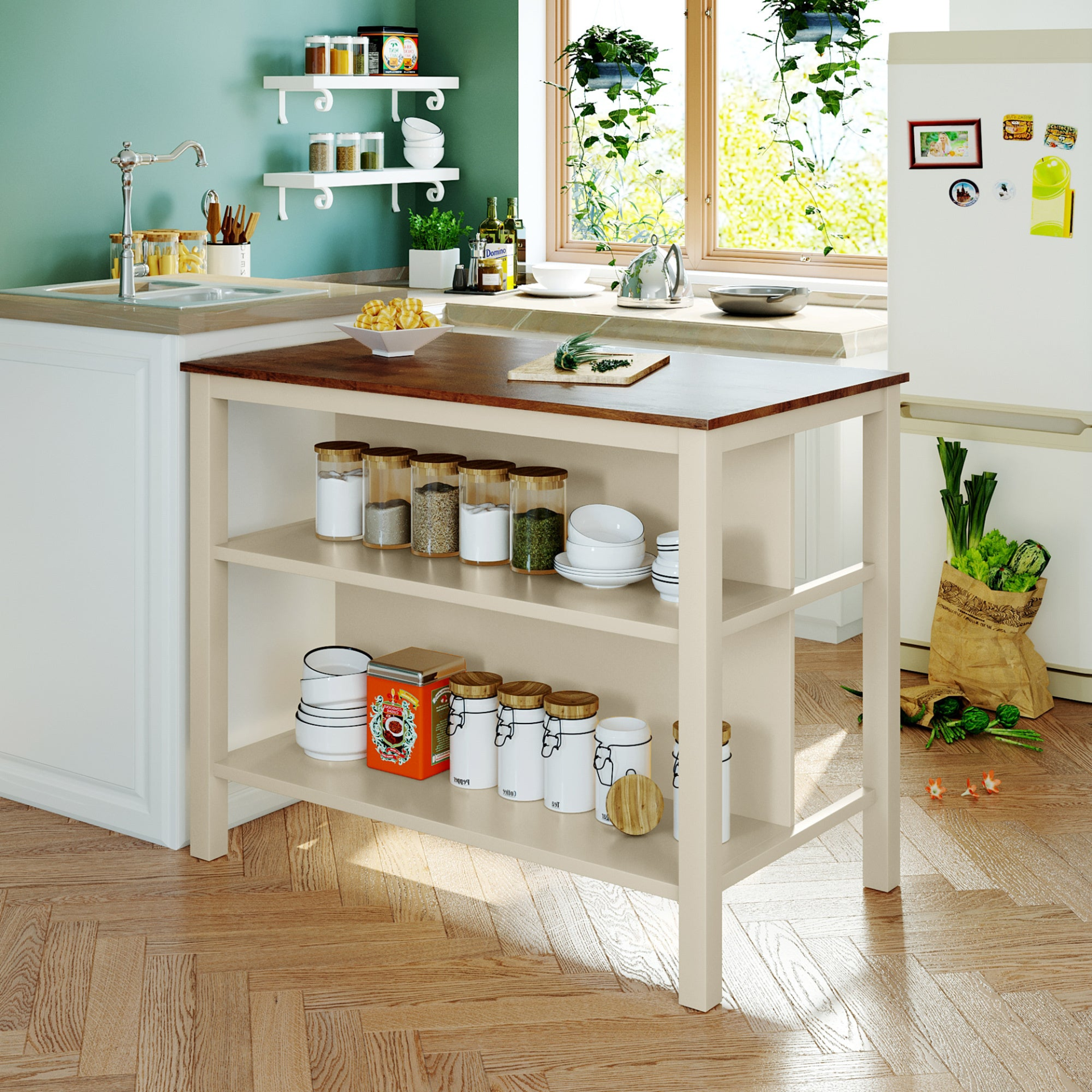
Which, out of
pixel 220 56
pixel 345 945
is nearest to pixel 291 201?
pixel 220 56

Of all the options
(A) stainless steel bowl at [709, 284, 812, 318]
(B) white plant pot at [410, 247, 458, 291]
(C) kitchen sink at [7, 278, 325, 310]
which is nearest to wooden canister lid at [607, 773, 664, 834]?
(C) kitchen sink at [7, 278, 325, 310]

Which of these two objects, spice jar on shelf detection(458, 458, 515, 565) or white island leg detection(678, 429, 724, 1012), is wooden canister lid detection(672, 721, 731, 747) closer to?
white island leg detection(678, 429, 724, 1012)

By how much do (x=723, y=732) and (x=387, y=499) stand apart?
0.82m

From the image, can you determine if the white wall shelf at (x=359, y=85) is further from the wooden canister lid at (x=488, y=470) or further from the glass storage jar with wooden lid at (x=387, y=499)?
the wooden canister lid at (x=488, y=470)

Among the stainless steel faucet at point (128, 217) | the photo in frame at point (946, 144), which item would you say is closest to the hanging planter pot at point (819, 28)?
the photo in frame at point (946, 144)

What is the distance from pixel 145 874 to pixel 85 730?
0.39m

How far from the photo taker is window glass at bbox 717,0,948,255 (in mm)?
4762

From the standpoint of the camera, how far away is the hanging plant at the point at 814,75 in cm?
460

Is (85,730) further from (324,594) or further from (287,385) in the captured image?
(287,385)

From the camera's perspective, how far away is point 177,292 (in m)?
3.40

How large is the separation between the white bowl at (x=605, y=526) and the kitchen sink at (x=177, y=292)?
33.9 inches

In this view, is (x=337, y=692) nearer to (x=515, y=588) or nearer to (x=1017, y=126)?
(x=515, y=588)

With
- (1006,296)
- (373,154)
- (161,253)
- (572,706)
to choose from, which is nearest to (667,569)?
(572,706)

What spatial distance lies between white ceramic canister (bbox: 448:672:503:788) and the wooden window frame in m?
2.68
